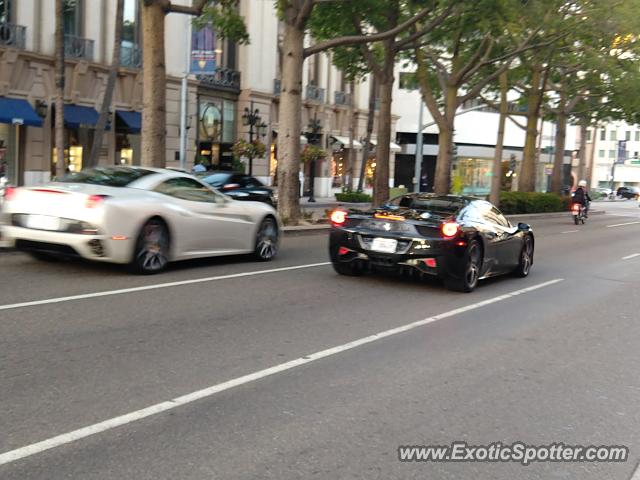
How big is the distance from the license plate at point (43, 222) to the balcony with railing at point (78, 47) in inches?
809

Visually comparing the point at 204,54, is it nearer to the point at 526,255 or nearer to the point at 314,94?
the point at 314,94

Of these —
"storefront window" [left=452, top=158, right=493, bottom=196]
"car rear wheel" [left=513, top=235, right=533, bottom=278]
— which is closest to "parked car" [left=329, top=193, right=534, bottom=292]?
"car rear wheel" [left=513, top=235, right=533, bottom=278]

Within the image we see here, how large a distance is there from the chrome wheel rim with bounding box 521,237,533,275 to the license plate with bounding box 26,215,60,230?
23.3 feet

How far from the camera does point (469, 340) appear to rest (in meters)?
7.04

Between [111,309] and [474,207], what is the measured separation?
5.45 meters

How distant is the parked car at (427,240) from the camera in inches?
369

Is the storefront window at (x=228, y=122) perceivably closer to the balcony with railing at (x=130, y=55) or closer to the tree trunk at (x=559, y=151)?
the balcony with railing at (x=130, y=55)

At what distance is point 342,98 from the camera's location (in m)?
44.3

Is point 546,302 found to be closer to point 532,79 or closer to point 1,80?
point 1,80

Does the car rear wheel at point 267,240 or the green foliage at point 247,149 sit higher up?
the green foliage at point 247,149

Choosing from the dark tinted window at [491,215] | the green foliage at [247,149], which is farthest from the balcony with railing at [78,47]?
the dark tinted window at [491,215]

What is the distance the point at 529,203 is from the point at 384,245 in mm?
24442

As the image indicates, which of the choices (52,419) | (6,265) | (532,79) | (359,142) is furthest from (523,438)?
(359,142)

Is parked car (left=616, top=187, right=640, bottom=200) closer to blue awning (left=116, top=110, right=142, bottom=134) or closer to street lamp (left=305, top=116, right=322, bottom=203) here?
street lamp (left=305, top=116, right=322, bottom=203)
